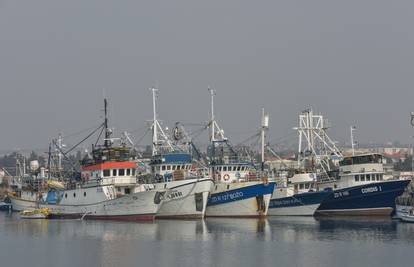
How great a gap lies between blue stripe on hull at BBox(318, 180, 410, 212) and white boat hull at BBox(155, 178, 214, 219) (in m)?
12.2

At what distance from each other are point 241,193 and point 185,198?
16.4ft

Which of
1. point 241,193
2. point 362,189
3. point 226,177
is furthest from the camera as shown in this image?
point 226,177

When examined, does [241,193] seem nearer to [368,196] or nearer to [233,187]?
[233,187]

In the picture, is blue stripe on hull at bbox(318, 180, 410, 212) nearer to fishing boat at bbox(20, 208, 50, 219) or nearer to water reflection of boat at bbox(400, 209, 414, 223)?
water reflection of boat at bbox(400, 209, 414, 223)

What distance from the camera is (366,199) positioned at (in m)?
76.4

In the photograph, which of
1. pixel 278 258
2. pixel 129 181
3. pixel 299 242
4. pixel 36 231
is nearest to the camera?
pixel 278 258

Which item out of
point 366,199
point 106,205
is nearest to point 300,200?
point 366,199

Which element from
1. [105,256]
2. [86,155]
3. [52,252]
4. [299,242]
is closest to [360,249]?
[299,242]

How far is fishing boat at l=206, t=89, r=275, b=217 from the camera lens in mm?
74375

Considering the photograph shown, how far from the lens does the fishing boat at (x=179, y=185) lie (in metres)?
72.7

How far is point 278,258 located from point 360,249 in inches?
254

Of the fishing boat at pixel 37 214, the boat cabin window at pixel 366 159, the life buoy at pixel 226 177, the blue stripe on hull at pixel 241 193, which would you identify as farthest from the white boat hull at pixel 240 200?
the fishing boat at pixel 37 214

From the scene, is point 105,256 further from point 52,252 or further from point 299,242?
point 299,242

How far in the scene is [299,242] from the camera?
57.6m
